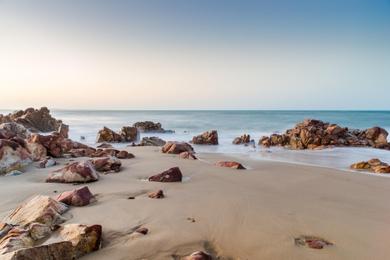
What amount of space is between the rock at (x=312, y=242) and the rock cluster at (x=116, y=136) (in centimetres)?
1307

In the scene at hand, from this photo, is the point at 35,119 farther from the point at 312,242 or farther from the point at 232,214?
the point at 312,242

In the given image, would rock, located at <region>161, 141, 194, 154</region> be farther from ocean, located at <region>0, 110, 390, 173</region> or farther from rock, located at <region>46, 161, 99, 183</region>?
rock, located at <region>46, 161, 99, 183</region>

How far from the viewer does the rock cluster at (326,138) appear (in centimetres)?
1280

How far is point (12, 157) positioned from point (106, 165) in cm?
174

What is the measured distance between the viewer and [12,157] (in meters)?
5.52

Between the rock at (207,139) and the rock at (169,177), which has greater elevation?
the rock at (169,177)

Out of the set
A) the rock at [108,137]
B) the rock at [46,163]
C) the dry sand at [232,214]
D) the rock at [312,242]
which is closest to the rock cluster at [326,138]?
the rock at [108,137]

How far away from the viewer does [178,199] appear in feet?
12.3

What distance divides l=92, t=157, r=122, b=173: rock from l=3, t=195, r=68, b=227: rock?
2.57 meters

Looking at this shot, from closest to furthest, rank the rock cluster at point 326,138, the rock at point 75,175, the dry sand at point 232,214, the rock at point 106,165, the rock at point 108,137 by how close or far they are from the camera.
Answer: the dry sand at point 232,214
the rock at point 75,175
the rock at point 106,165
the rock cluster at point 326,138
the rock at point 108,137

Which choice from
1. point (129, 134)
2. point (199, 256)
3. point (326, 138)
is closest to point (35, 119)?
point (129, 134)

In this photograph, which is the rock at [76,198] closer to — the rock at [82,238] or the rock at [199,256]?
the rock at [82,238]

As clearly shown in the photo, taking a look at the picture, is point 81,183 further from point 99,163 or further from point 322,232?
point 322,232

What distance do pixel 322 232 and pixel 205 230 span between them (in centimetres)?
114
